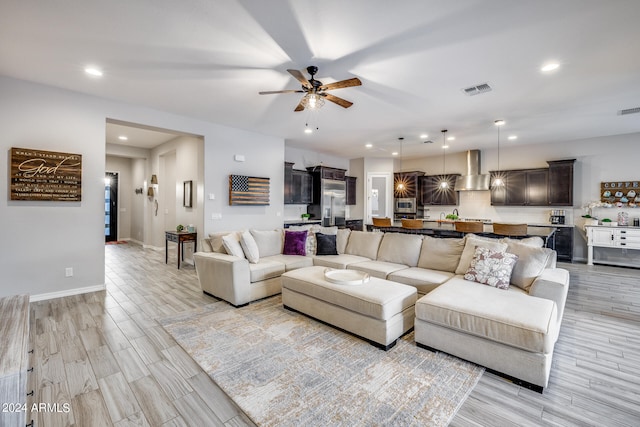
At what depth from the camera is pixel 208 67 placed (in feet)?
10.5

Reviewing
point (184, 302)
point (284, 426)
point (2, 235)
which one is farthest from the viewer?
point (184, 302)

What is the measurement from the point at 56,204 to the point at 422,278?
4969mm

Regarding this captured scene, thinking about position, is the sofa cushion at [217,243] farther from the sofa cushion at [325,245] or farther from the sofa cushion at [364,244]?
the sofa cushion at [364,244]

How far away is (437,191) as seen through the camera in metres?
8.51

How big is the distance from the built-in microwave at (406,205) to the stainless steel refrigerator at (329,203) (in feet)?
5.84

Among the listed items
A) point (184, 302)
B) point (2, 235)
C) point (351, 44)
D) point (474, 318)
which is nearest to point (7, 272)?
point (2, 235)

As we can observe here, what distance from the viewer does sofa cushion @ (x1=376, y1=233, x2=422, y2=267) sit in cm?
403

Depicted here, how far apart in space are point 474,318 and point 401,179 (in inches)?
276

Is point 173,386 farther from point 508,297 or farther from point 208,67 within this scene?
point 208,67

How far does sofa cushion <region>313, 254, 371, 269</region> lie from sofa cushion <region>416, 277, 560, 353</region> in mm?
1614

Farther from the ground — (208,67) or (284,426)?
(208,67)

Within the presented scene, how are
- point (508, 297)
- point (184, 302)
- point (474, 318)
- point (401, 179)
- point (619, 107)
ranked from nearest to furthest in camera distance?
point (474, 318)
point (508, 297)
point (184, 302)
point (619, 107)
point (401, 179)

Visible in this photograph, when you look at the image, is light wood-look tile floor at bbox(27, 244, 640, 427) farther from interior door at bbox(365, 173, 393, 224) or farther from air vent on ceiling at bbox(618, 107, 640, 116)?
interior door at bbox(365, 173, 393, 224)

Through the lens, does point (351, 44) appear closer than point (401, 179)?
Yes
